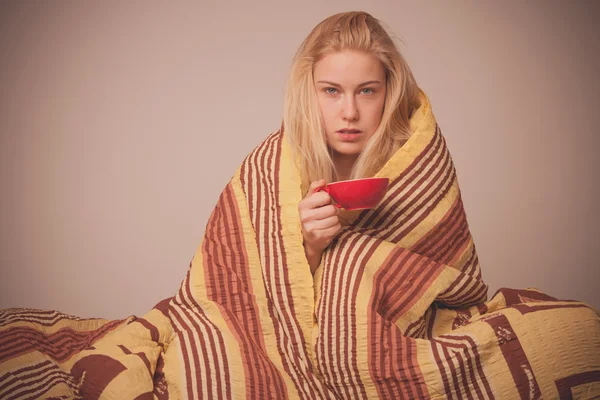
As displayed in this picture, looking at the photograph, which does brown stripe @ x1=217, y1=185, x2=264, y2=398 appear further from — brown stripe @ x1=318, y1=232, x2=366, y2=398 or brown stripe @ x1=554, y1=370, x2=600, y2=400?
brown stripe @ x1=554, y1=370, x2=600, y2=400

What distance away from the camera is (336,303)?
48.3 inches

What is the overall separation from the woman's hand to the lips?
241mm

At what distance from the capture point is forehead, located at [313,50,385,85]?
1415 mm

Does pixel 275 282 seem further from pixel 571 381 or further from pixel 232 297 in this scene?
pixel 571 381

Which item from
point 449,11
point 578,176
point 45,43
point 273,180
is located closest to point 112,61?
point 45,43

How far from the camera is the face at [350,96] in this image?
1418 millimetres

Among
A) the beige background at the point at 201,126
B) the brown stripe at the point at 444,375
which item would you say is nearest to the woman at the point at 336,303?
the brown stripe at the point at 444,375

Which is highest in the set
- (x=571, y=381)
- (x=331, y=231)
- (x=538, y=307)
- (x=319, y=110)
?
Answer: (x=319, y=110)

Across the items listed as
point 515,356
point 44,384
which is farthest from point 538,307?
point 44,384

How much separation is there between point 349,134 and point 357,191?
34 cm

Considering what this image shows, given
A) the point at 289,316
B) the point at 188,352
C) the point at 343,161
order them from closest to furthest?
the point at 188,352
the point at 289,316
the point at 343,161

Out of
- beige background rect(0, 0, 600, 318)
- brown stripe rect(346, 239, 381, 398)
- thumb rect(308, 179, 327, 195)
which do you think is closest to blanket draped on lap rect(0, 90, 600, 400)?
brown stripe rect(346, 239, 381, 398)

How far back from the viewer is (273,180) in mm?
1440

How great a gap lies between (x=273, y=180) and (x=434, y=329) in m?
0.53
